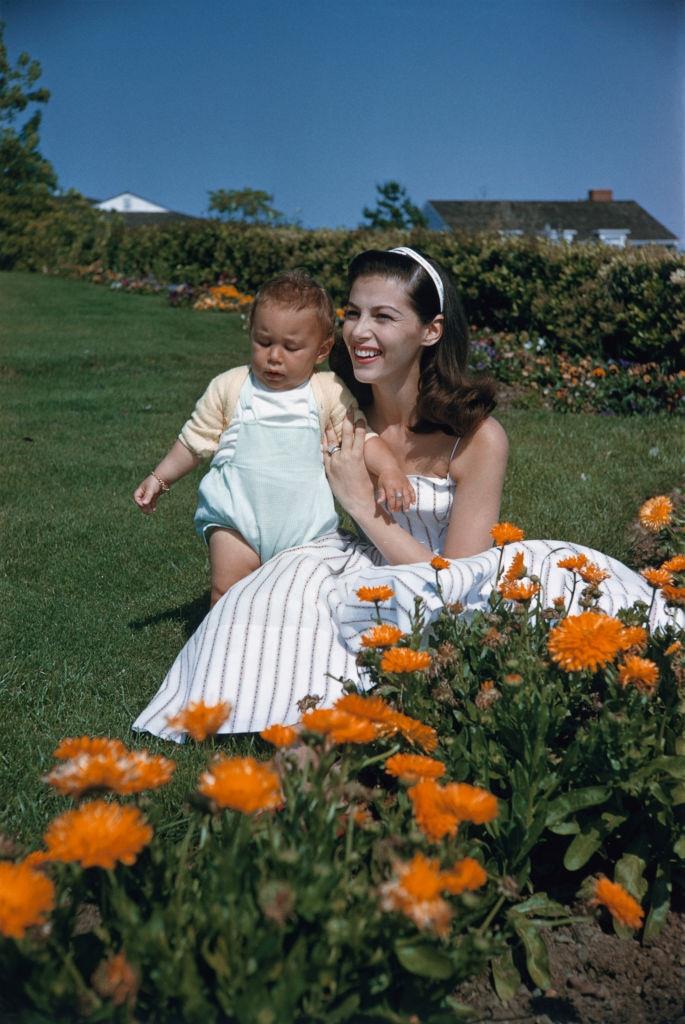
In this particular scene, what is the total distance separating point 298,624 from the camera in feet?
9.31

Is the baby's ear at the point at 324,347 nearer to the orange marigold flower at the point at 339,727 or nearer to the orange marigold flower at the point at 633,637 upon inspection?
the orange marigold flower at the point at 633,637

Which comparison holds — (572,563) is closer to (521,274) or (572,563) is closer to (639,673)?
(639,673)

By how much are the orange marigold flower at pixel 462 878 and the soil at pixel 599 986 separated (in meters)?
0.58

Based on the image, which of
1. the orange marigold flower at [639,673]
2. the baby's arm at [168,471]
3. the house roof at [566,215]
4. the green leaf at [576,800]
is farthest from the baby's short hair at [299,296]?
the house roof at [566,215]

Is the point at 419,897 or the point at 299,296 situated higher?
the point at 299,296

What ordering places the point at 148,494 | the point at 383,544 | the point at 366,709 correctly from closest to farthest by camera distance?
the point at 366,709 < the point at 383,544 < the point at 148,494

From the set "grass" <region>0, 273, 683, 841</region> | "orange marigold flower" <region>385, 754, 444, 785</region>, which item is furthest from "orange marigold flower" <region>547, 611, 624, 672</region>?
"grass" <region>0, 273, 683, 841</region>

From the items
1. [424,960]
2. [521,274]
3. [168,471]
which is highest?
[521,274]

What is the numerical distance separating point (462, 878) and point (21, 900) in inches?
24.9

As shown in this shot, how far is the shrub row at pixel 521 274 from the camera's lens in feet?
26.1

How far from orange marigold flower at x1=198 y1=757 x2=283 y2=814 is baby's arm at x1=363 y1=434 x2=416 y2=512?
1.83 meters

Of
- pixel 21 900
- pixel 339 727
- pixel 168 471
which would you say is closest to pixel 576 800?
pixel 339 727

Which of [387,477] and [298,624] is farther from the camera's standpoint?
[387,477]

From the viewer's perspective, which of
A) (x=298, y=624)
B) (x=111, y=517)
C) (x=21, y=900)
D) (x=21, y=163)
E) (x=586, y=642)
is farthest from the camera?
(x=21, y=163)
